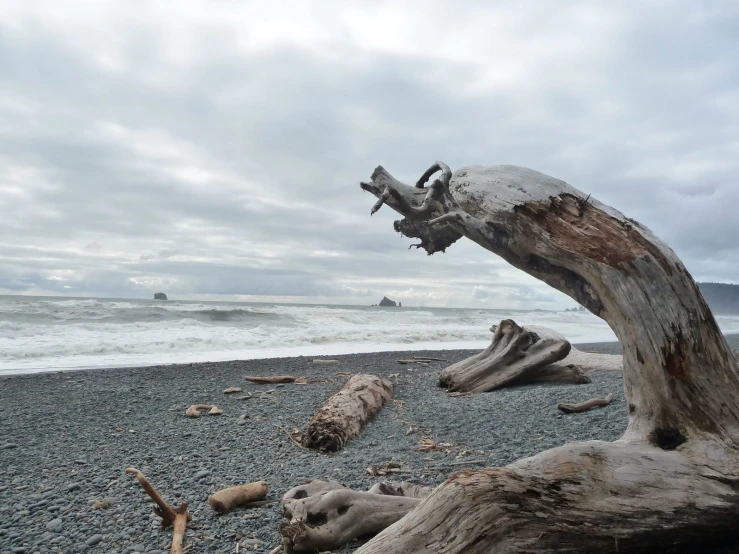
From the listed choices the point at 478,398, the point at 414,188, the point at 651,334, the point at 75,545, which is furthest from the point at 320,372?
the point at 651,334

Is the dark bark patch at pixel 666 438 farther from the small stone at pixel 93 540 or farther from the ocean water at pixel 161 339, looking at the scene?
the ocean water at pixel 161 339

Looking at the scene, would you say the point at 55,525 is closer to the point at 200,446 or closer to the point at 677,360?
the point at 200,446

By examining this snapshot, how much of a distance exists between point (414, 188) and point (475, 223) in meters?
1.31

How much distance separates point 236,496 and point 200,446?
74.6 inches

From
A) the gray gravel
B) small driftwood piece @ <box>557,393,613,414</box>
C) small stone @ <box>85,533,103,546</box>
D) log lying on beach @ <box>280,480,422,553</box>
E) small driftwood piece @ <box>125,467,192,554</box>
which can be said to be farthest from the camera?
small driftwood piece @ <box>557,393,613,414</box>

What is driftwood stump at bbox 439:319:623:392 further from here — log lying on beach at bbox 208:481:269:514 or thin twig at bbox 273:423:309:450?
log lying on beach at bbox 208:481:269:514

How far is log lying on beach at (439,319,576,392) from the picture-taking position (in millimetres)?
7578

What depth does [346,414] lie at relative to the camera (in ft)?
18.0

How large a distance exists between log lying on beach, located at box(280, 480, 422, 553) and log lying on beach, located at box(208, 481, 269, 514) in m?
0.62

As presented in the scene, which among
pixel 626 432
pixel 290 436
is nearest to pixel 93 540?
pixel 290 436

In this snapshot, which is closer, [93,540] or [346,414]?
[93,540]

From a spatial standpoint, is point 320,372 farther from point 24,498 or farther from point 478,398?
point 24,498

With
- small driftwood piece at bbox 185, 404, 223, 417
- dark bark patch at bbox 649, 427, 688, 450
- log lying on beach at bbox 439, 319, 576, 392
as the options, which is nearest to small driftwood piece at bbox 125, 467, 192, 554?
dark bark patch at bbox 649, 427, 688, 450

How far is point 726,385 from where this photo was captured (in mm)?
2584
